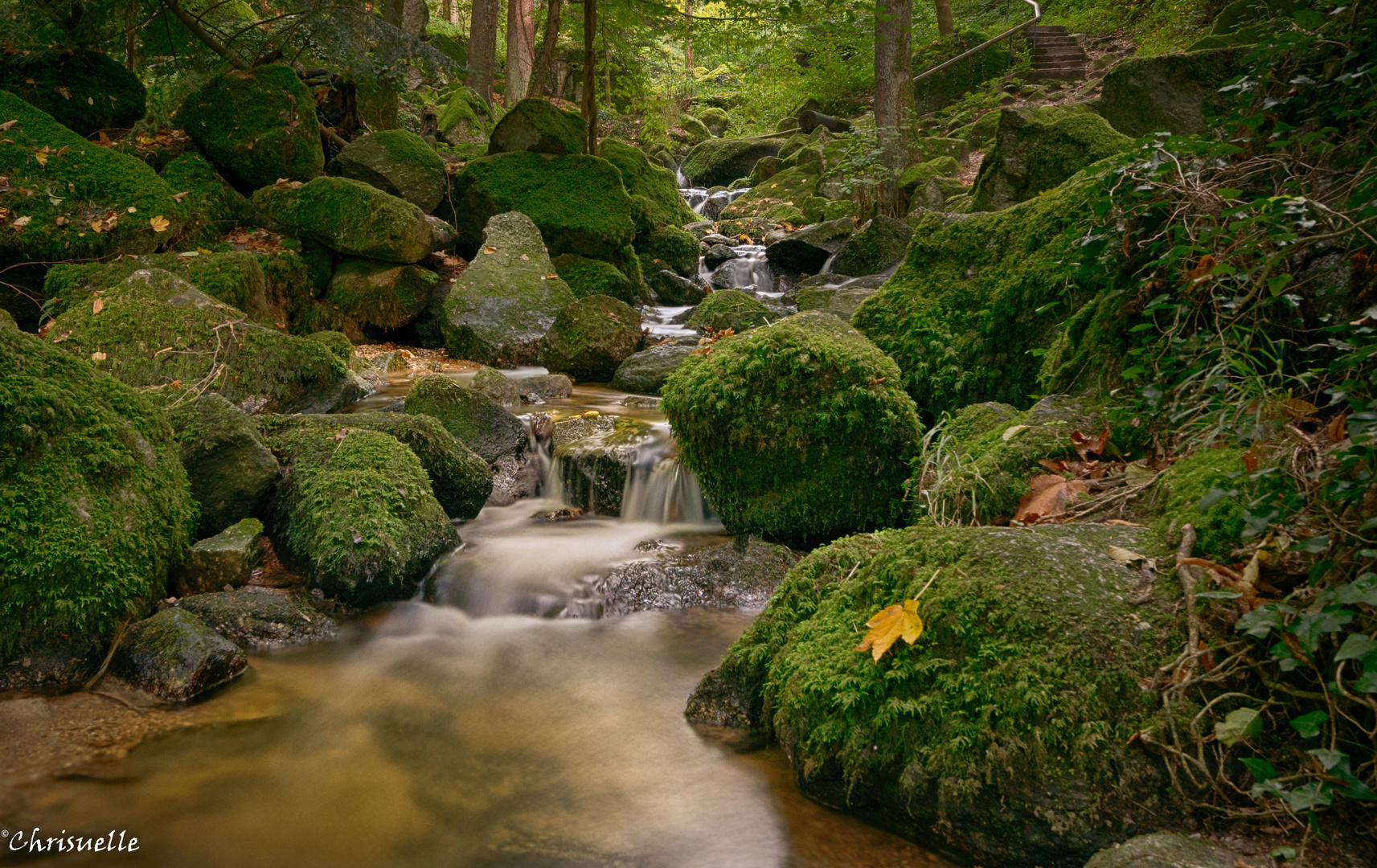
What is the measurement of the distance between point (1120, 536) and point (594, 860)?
1.96 m

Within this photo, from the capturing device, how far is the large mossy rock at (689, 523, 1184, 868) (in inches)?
80.0

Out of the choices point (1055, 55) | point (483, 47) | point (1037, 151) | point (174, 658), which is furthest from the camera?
point (1055, 55)

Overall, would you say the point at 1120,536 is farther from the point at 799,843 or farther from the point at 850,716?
the point at 799,843

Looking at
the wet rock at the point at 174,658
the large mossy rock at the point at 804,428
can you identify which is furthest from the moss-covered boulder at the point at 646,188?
the wet rock at the point at 174,658

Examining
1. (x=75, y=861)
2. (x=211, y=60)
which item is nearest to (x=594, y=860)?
(x=75, y=861)

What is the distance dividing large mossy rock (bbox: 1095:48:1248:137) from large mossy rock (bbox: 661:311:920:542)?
15.7 ft

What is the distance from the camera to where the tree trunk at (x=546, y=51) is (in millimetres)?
12359

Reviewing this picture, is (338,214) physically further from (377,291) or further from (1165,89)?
(1165,89)

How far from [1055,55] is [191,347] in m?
22.9

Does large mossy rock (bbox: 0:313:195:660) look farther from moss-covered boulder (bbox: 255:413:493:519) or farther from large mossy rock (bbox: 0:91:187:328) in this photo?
large mossy rock (bbox: 0:91:187:328)

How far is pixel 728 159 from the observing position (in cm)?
2252

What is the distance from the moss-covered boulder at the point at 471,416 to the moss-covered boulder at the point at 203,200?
395 centimetres

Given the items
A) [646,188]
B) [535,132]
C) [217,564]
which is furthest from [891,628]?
[646,188]

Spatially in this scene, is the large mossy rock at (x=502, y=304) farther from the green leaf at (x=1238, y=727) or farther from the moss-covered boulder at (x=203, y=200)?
the green leaf at (x=1238, y=727)
